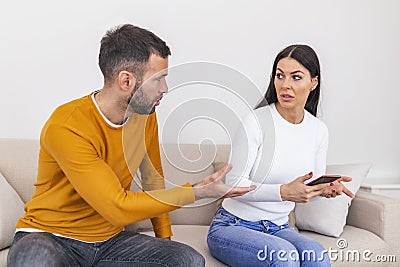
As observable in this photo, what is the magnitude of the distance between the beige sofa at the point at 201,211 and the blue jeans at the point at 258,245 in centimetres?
19

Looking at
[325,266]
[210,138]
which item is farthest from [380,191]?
[325,266]

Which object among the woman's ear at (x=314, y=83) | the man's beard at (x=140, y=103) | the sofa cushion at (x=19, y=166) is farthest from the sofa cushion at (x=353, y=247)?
the sofa cushion at (x=19, y=166)

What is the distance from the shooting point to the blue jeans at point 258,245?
79.0 inches

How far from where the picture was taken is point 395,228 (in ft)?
8.66

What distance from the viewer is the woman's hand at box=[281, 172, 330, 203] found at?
6.88 ft

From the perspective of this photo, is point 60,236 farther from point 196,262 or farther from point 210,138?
point 210,138

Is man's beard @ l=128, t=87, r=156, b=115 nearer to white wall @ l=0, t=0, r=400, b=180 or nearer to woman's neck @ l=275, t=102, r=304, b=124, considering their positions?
white wall @ l=0, t=0, r=400, b=180

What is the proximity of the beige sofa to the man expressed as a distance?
0.41 meters

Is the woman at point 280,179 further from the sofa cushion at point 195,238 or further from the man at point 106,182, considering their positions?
the man at point 106,182

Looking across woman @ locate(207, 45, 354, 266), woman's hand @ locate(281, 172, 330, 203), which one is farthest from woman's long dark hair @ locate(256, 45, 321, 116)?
woman's hand @ locate(281, 172, 330, 203)

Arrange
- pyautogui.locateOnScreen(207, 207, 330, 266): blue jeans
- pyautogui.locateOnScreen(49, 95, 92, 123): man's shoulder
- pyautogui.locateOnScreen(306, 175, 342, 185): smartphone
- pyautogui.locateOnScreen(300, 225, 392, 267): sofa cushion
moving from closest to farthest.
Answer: pyautogui.locateOnScreen(49, 95, 92, 123): man's shoulder < pyautogui.locateOnScreen(207, 207, 330, 266): blue jeans < pyautogui.locateOnScreen(306, 175, 342, 185): smartphone < pyautogui.locateOnScreen(300, 225, 392, 267): sofa cushion

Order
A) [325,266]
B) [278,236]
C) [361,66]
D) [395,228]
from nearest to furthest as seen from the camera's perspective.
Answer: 1. [325,266]
2. [278,236]
3. [395,228]
4. [361,66]

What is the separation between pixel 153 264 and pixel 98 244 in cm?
20

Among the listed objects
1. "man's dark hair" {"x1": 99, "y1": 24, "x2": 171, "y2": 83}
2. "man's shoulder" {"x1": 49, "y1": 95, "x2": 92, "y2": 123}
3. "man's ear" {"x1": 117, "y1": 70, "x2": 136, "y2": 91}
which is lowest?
"man's shoulder" {"x1": 49, "y1": 95, "x2": 92, "y2": 123}
